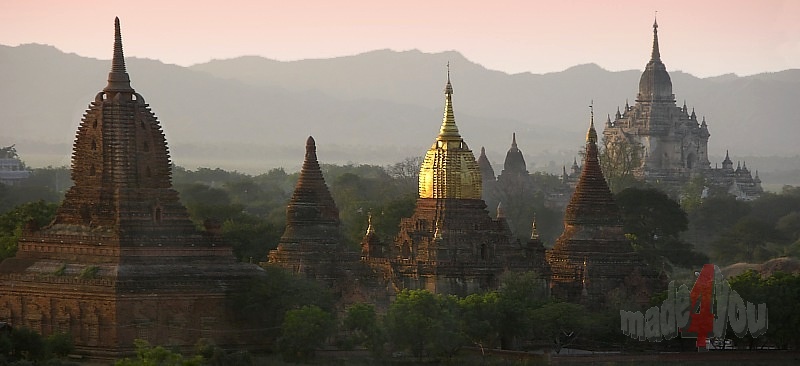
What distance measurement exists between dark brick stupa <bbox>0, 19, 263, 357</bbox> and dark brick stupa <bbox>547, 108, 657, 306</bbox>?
14421mm

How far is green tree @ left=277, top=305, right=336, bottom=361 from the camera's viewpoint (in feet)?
203

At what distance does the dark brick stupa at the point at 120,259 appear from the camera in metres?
62.0

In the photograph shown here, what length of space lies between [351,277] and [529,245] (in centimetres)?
809

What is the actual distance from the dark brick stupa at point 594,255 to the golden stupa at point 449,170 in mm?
3906

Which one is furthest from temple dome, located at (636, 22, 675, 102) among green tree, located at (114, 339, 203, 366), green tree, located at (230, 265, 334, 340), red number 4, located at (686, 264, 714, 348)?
green tree, located at (114, 339, 203, 366)

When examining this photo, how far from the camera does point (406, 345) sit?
207 ft

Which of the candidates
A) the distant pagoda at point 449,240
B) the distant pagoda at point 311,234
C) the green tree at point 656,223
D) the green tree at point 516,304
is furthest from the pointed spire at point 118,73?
the green tree at point 656,223

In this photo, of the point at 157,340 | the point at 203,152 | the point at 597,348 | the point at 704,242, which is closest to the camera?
the point at 157,340

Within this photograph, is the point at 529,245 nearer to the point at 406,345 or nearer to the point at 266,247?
the point at 266,247

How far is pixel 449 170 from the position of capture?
75.6 meters

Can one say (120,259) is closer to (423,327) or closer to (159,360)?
(423,327)

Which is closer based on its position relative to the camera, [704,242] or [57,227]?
[57,227]

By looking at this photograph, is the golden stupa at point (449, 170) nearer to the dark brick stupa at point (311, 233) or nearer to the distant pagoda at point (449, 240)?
the distant pagoda at point (449, 240)

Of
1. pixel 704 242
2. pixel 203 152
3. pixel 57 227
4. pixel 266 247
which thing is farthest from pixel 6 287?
pixel 203 152
